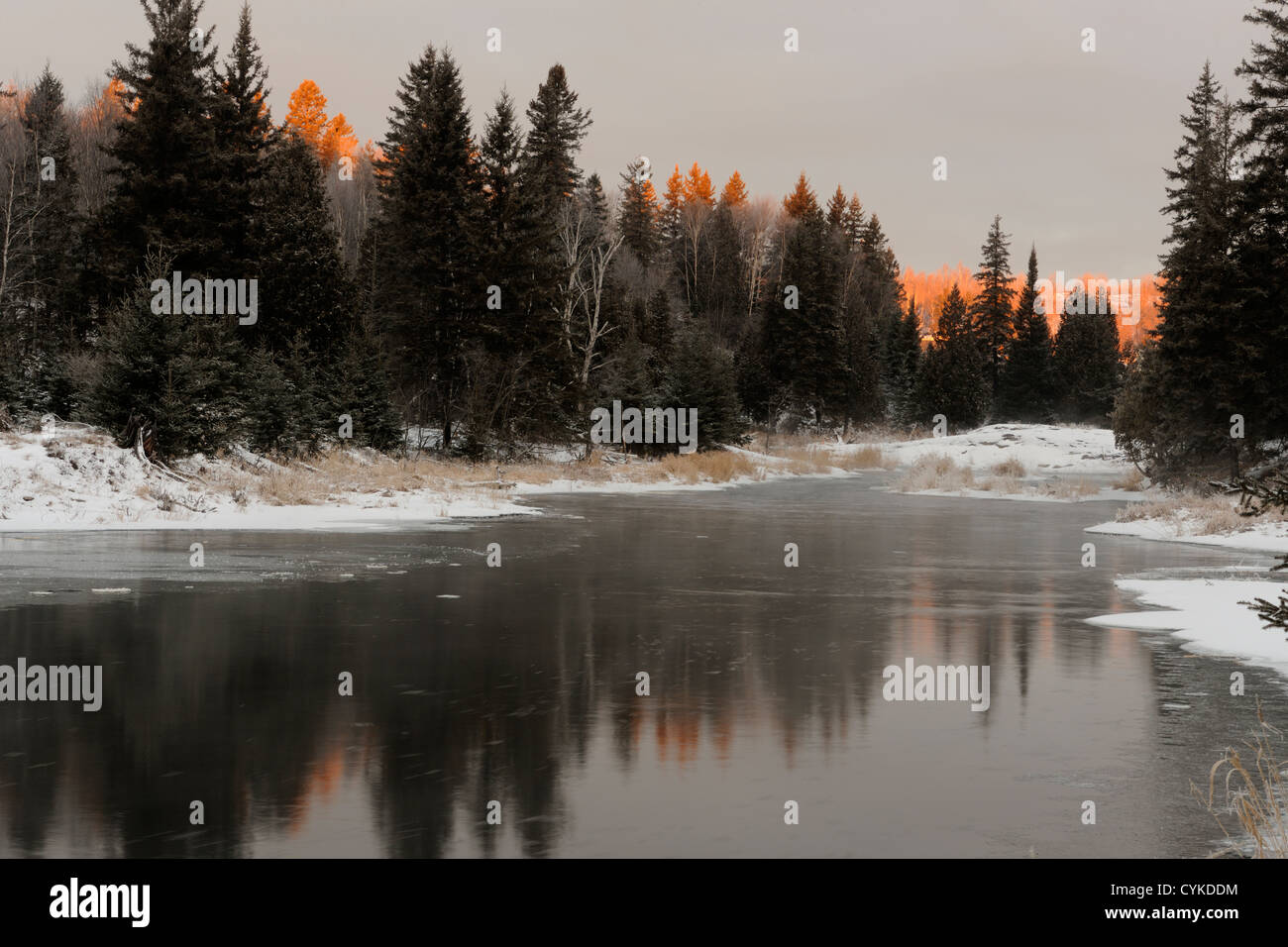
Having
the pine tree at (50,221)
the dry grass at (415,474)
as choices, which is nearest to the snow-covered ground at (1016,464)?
the dry grass at (415,474)

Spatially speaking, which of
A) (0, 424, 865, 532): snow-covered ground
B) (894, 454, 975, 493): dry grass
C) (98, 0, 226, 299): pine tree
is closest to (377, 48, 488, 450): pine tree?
(98, 0, 226, 299): pine tree

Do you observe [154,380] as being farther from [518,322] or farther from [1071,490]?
[1071,490]

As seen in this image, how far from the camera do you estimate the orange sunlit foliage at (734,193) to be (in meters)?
126

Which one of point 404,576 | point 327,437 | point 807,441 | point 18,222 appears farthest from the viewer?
point 807,441

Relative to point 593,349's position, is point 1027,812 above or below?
below

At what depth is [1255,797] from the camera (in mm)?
6715

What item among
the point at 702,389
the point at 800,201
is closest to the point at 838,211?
the point at 800,201

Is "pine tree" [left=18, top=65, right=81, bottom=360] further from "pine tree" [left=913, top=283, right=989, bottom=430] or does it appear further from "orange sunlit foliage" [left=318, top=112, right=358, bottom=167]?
"pine tree" [left=913, top=283, right=989, bottom=430]

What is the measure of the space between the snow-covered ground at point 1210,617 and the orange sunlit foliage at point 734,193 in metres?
108

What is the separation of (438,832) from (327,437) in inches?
1325
